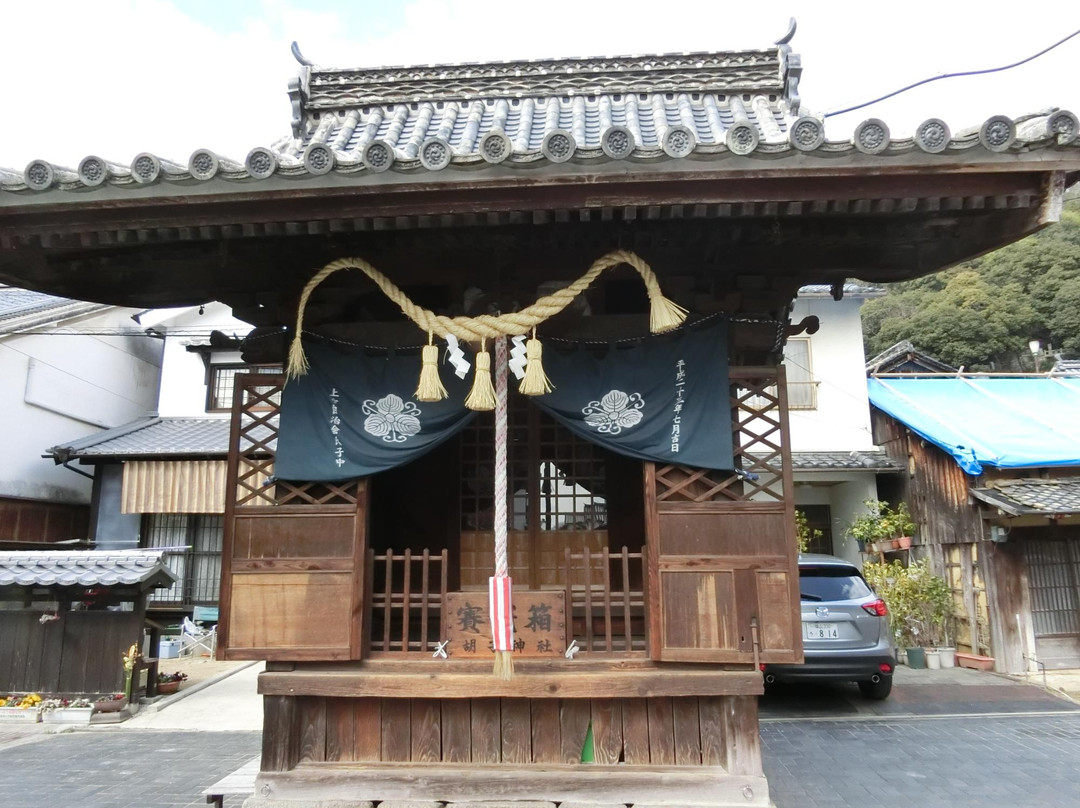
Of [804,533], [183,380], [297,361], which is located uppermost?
[183,380]

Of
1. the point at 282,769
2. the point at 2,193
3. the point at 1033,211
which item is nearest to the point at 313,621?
the point at 282,769

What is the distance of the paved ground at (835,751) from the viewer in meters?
6.51

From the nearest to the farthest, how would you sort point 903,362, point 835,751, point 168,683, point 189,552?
1. point 835,751
2. point 168,683
3. point 189,552
4. point 903,362

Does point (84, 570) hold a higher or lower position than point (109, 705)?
higher

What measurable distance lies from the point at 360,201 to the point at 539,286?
1723 mm

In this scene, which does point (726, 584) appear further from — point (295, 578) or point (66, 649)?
point (66, 649)

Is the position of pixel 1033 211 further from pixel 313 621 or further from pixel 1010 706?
pixel 1010 706

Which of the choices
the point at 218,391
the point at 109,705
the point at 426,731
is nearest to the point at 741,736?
the point at 426,731

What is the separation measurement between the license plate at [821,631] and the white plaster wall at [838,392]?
770cm

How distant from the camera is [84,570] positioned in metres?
10.9

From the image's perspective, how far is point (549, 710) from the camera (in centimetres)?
539

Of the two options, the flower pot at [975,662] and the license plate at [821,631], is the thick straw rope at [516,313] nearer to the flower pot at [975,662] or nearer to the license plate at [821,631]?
the license plate at [821,631]

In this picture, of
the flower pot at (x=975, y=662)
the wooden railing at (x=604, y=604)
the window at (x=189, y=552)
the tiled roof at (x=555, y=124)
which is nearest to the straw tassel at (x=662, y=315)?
the tiled roof at (x=555, y=124)

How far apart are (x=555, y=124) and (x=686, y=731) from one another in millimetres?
5647
